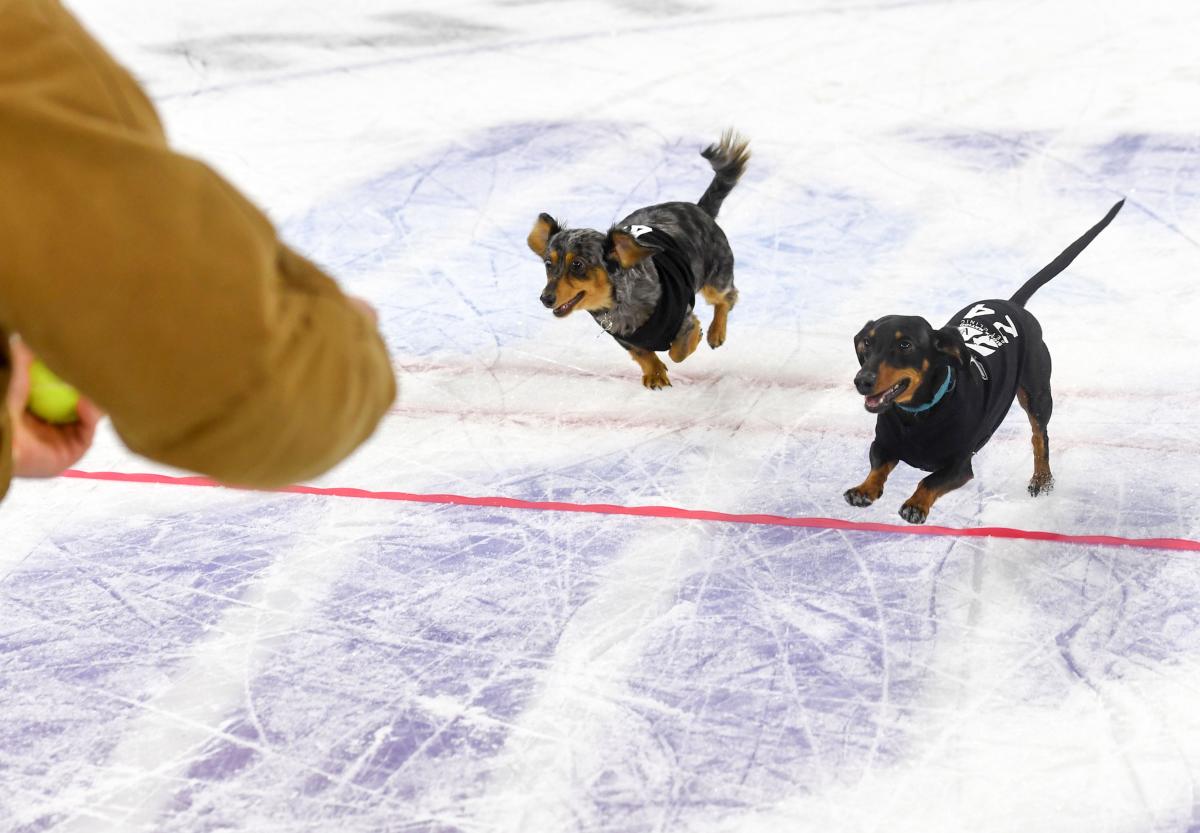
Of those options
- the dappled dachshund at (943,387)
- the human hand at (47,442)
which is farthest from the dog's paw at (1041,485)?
the human hand at (47,442)

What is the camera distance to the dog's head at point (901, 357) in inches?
114

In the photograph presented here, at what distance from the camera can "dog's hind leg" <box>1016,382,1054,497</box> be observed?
3.35 metres

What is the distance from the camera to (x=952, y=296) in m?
4.43

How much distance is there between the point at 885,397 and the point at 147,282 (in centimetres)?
248

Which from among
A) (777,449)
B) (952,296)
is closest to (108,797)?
(777,449)

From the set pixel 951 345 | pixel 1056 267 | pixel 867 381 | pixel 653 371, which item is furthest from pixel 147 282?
pixel 653 371

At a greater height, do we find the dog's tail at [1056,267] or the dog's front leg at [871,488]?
the dog's tail at [1056,267]

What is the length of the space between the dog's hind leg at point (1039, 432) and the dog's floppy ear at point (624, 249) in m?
1.16

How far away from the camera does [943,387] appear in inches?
117

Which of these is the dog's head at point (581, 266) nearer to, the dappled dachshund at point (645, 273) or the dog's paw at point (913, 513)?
the dappled dachshund at point (645, 273)

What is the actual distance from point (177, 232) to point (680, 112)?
5.64m

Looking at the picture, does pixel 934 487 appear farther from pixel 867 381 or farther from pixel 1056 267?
pixel 1056 267

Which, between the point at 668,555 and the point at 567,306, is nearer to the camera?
the point at 668,555

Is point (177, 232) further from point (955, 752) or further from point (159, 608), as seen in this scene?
point (159, 608)
